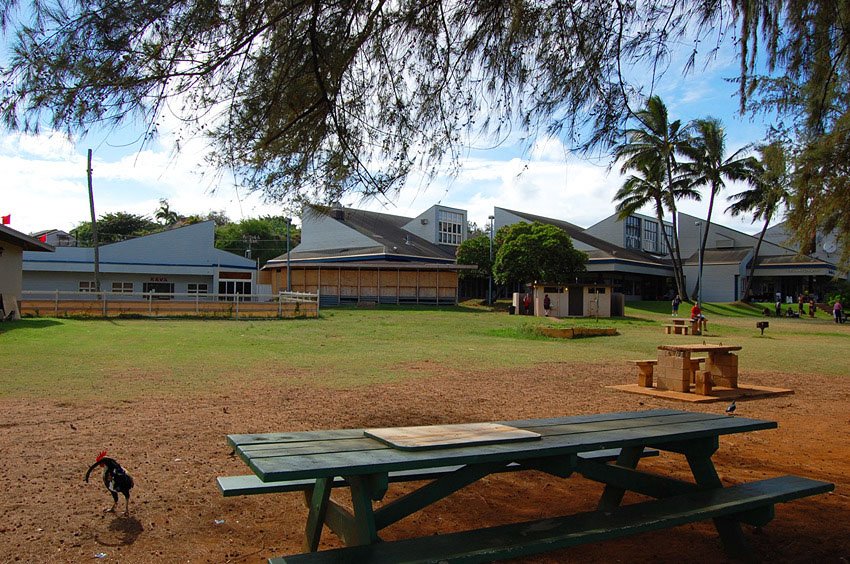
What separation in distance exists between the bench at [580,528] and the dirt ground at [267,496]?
0.32 m

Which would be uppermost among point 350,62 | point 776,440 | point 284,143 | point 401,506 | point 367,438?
point 350,62

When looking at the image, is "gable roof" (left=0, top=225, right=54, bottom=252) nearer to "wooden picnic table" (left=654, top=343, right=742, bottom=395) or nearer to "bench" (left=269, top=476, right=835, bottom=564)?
"wooden picnic table" (left=654, top=343, right=742, bottom=395)

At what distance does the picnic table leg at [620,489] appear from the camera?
4.04 m

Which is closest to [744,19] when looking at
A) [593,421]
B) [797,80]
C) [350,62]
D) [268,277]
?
[797,80]

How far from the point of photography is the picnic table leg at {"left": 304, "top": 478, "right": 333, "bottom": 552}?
10.7 ft

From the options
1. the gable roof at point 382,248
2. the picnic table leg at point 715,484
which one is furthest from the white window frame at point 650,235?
the picnic table leg at point 715,484

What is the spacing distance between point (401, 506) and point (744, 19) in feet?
18.2

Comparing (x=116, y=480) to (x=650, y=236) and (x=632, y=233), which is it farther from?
(x=650, y=236)

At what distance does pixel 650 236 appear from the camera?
63.6 m

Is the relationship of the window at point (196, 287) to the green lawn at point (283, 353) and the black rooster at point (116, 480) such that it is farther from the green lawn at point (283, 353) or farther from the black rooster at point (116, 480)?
the black rooster at point (116, 480)

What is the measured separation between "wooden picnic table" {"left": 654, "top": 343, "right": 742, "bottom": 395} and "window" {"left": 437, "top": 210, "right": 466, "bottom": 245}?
47.6 m

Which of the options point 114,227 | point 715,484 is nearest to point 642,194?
point 715,484

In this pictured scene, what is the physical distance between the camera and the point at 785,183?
10.4 meters

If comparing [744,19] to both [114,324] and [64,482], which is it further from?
[114,324]
